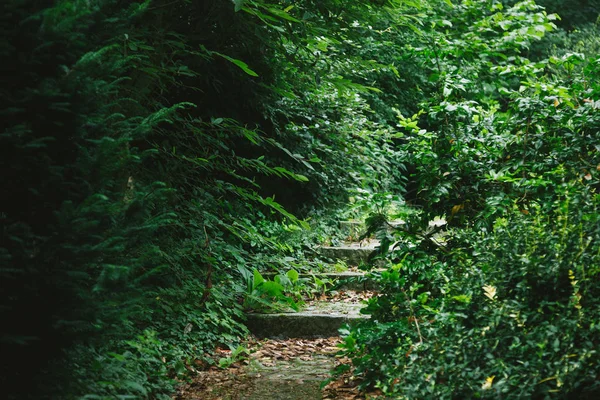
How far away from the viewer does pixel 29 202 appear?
2496mm

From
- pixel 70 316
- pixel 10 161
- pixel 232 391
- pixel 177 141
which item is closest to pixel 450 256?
pixel 232 391

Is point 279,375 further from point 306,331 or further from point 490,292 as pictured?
point 490,292

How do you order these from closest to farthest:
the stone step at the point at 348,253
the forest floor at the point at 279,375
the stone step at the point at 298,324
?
the forest floor at the point at 279,375 < the stone step at the point at 298,324 < the stone step at the point at 348,253

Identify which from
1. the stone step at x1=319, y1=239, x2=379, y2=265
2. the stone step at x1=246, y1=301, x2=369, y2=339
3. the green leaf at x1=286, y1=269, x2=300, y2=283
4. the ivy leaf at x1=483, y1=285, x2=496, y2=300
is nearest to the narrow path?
the stone step at x1=246, y1=301, x2=369, y2=339

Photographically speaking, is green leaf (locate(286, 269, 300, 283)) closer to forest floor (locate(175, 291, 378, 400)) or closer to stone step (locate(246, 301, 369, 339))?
stone step (locate(246, 301, 369, 339))

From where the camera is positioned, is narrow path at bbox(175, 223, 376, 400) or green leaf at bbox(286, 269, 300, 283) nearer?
narrow path at bbox(175, 223, 376, 400)

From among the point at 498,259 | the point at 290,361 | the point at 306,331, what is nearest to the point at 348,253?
the point at 306,331

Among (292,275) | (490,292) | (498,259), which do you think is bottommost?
(292,275)

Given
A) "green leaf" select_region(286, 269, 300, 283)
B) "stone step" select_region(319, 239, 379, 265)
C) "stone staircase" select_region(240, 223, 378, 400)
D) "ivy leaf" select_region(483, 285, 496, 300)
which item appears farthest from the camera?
"stone step" select_region(319, 239, 379, 265)

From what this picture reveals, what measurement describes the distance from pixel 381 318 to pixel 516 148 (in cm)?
161

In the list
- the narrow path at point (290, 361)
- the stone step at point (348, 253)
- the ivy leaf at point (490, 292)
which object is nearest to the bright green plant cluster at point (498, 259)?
the ivy leaf at point (490, 292)

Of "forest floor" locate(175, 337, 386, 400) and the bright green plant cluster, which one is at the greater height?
the bright green plant cluster

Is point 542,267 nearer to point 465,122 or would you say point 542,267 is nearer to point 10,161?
point 465,122

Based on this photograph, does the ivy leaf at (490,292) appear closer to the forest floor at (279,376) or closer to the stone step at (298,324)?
the forest floor at (279,376)
